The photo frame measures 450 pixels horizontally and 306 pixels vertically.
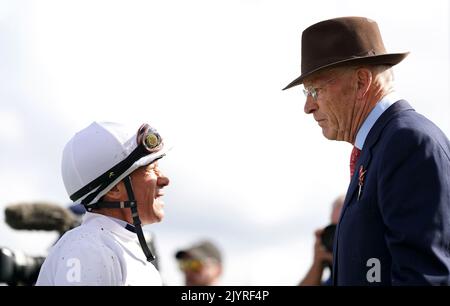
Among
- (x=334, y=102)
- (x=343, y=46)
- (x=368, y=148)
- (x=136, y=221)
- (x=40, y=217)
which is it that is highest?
(x=343, y=46)

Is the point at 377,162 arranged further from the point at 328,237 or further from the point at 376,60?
the point at 328,237

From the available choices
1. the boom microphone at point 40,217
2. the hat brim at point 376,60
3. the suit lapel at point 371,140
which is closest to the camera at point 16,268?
the boom microphone at point 40,217

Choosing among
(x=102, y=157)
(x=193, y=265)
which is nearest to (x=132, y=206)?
(x=102, y=157)

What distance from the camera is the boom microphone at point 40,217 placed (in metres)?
8.45

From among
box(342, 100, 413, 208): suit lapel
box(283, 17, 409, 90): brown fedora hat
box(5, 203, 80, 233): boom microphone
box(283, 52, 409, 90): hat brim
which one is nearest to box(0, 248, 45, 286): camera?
box(5, 203, 80, 233): boom microphone

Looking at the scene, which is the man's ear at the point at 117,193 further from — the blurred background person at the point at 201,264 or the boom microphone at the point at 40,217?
the blurred background person at the point at 201,264

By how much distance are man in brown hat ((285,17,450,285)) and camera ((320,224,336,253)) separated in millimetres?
2967

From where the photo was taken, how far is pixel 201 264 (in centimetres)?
920

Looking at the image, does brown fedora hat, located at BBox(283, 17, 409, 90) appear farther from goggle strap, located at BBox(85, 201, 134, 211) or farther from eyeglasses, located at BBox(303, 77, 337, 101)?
goggle strap, located at BBox(85, 201, 134, 211)

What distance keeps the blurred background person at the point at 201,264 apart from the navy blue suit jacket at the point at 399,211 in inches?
147

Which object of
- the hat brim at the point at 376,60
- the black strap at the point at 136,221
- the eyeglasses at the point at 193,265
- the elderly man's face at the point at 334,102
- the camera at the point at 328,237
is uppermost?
the hat brim at the point at 376,60

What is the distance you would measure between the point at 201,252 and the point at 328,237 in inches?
44.0
